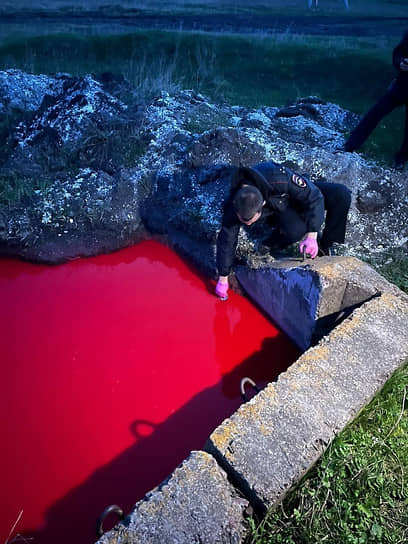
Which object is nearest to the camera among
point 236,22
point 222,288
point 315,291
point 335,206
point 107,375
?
point 315,291

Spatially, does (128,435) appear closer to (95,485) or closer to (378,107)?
(95,485)

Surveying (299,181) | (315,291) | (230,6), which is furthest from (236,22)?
(315,291)

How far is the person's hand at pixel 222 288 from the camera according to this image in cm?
360

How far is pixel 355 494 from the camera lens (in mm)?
2143

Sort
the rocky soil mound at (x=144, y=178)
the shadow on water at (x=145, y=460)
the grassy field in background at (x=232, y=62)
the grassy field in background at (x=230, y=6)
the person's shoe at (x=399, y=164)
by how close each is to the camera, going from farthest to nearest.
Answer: the grassy field in background at (x=230, y=6)
the grassy field in background at (x=232, y=62)
the person's shoe at (x=399, y=164)
the rocky soil mound at (x=144, y=178)
the shadow on water at (x=145, y=460)

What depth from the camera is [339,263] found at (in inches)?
120

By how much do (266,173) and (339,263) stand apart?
0.85 meters

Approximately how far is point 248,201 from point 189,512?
1.84 m

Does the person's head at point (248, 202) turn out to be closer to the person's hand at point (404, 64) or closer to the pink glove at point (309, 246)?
the pink glove at point (309, 246)

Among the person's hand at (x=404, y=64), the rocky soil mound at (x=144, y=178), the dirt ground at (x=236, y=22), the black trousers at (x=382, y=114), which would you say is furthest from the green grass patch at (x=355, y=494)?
the dirt ground at (x=236, y=22)

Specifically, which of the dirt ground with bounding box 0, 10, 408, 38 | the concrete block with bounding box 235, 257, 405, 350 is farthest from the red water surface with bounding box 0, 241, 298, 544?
the dirt ground with bounding box 0, 10, 408, 38

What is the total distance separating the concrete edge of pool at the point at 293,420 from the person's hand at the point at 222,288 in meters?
0.72

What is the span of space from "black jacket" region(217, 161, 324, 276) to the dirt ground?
945cm

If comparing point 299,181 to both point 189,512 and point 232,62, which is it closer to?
point 189,512
